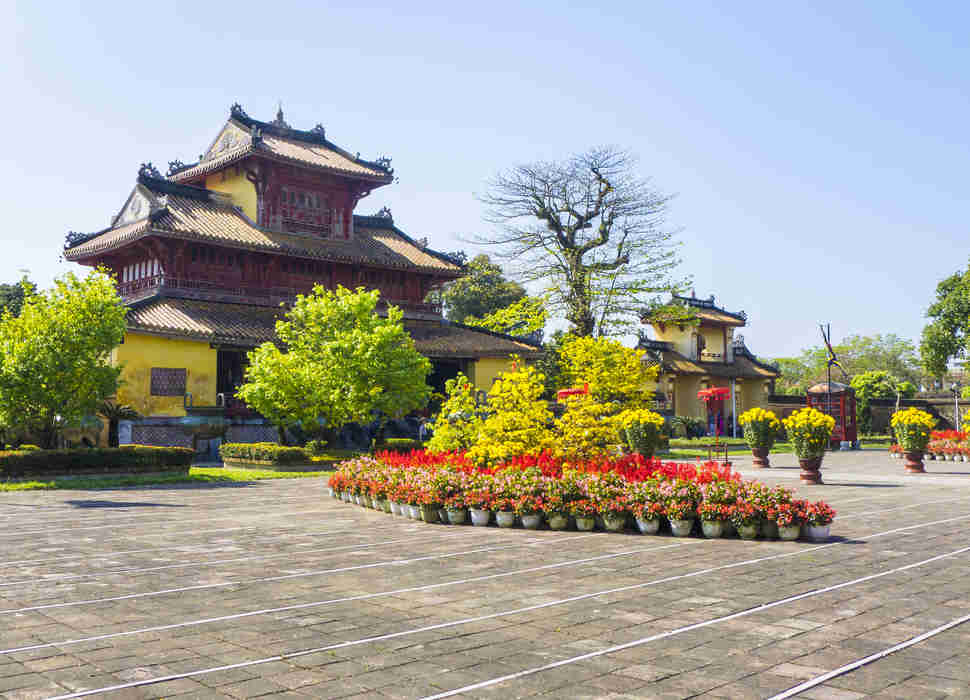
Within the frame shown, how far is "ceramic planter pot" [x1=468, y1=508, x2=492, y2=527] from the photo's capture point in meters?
11.9

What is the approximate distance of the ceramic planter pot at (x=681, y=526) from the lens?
10.6 metres

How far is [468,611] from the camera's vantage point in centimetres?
666

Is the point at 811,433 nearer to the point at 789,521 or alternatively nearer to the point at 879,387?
the point at 789,521

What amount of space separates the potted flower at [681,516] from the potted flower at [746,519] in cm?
53

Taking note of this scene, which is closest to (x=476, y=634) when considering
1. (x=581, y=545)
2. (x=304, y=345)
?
(x=581, y=545)

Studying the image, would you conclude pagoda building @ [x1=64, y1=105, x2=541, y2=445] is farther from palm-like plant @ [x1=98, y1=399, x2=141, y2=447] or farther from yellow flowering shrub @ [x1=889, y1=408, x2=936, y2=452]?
yellow flowering shrub @ [x1=889, y1=408, x2=936, y2=452]

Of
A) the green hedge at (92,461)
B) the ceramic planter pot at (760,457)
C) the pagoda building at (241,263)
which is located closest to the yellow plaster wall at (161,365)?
the pagoda building at (241,263)

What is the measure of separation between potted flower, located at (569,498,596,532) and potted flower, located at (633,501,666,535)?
2.07ft

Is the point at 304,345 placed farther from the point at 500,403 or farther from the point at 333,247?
the point at 500,403

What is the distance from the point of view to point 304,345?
2581cm

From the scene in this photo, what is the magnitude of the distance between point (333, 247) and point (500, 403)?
75.0ft

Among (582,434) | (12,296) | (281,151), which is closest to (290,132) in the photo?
(281,151)

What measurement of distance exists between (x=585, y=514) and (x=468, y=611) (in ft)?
15.8

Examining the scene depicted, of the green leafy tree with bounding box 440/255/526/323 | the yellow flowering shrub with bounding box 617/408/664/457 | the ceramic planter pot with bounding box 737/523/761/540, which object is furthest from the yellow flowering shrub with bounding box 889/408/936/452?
the green leafy tree with bounding box 440/255/526/323
